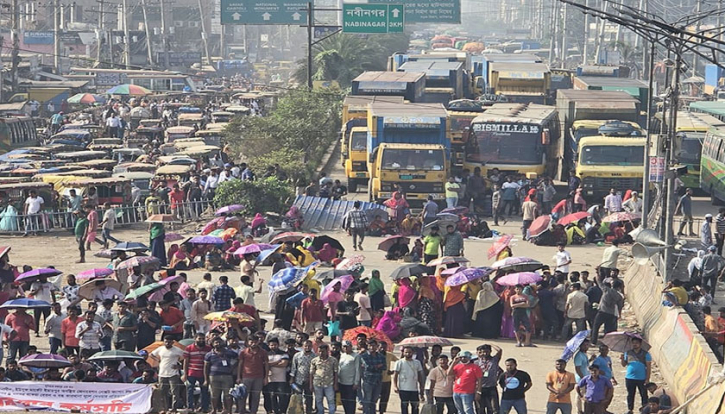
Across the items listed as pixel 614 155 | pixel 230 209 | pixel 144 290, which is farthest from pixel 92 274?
pixel 614 155

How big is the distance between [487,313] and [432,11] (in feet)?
200

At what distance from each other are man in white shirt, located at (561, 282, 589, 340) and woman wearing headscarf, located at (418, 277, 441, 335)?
1.89 m

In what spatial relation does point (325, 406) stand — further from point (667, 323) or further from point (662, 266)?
point (662, 266)

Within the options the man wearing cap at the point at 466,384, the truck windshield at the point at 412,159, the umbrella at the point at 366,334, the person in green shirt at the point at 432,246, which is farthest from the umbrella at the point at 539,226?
the man wearing cap at the point at 466,384

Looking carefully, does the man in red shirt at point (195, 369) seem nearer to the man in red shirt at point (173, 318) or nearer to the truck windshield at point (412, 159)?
the man in red shirt at point (173, 318)

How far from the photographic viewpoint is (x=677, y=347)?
17.8 metres

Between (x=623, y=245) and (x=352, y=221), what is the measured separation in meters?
6.07

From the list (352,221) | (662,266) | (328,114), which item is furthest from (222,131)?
(662,266)

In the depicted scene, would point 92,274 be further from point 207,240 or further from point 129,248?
point 207,240

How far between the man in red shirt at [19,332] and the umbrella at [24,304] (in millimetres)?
105

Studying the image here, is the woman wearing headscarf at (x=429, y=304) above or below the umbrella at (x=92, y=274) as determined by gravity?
below

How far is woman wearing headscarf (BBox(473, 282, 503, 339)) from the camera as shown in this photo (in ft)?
Result: 66.2

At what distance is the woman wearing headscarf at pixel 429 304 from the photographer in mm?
20000

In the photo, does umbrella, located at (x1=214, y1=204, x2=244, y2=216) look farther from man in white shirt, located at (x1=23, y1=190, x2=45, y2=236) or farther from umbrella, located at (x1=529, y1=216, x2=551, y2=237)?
umbrella, located at (x1=529, y1=216, x2=551, y2=237)
